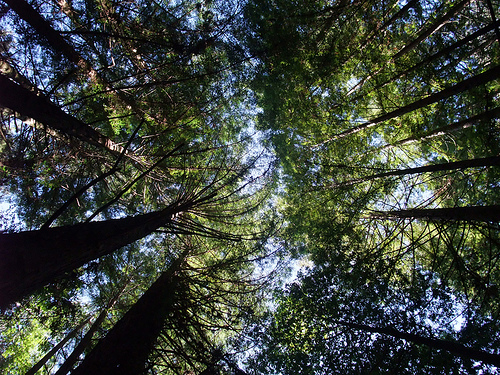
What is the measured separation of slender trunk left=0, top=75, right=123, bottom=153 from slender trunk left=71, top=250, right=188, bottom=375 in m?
3.00

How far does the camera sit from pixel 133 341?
3186 millimetres

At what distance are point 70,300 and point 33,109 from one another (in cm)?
415

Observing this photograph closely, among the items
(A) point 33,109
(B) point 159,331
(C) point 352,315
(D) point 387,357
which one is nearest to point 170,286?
(B) point 159,331

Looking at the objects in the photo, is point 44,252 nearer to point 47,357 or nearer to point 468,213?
point 468,213

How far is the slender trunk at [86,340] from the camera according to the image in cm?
509

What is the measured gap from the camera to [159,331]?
3496mm

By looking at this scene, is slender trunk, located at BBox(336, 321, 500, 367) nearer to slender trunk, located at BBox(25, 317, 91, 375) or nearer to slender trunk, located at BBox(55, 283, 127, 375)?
slender trunk, located at BBox(55, 283, 127, 375)

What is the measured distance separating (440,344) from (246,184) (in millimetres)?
4066

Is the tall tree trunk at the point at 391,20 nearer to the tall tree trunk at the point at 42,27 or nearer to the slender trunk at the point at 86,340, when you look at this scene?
the tall tree trunk at the point at 42,27

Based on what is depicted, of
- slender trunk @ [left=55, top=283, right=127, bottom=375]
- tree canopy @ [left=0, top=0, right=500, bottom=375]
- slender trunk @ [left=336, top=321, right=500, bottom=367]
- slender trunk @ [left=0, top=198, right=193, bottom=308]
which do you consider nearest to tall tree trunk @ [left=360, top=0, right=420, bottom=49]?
tree canopy @ [left=0, top=0, right=500, bottom=375]

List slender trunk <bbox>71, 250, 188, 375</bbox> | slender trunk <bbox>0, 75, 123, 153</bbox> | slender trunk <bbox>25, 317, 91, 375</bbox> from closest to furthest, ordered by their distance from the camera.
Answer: slender trunk <bbox>71, 250, 188, 375</bbox>
slender trunk <bbox>0, 75, 123, 153</bbox>
slender trunk <bbox>25, 317, 91, 375</bbox>

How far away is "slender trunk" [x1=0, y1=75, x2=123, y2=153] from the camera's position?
3.01 m

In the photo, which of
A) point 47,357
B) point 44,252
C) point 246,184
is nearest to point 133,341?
point 44,252

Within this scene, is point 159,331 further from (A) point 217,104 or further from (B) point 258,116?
(B) point 258,116
